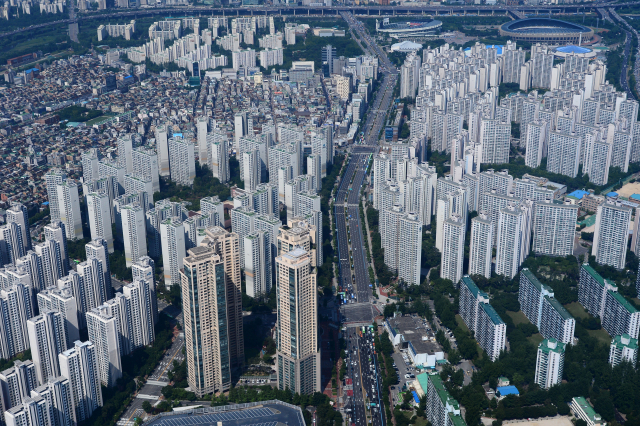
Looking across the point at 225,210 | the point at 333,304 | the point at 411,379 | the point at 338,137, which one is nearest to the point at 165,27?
the point at 338,137

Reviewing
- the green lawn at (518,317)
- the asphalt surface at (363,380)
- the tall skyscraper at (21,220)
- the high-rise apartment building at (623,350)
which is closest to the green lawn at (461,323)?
the green lawn at (518,317)

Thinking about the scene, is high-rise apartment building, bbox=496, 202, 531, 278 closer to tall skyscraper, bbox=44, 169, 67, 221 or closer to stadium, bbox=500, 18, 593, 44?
tall skyscraper, bbox=44, 169, 67, 221

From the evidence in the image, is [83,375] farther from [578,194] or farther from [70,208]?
[578,194]

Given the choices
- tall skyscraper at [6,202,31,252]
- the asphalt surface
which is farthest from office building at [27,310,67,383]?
the asphalt surface

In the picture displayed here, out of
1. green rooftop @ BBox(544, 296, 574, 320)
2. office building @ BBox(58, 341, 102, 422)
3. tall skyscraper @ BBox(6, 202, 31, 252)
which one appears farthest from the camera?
tall skyscraper @ BBox(6, 202, 31, 252)

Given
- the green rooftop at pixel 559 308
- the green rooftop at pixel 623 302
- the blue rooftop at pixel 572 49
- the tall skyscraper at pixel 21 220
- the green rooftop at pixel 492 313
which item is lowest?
the green rooftop at pixel 492 313

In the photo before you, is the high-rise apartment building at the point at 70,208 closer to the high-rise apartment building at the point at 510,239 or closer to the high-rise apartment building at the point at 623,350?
the high-rise apartment building at the point at 510,239

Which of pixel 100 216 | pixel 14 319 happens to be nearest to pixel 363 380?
pixel 14 319
